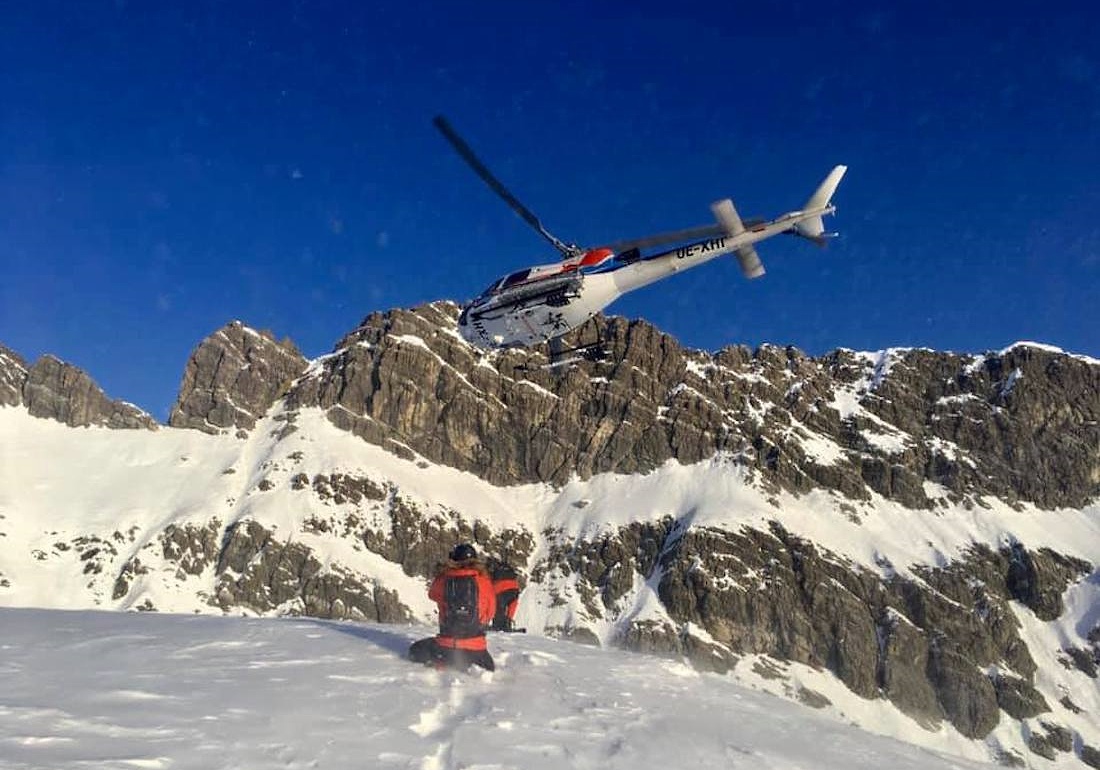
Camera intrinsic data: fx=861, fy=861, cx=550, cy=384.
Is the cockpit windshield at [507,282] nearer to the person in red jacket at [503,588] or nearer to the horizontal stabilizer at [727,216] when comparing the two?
the horizontal stabilizer at [727,216]

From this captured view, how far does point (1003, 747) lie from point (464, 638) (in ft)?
571

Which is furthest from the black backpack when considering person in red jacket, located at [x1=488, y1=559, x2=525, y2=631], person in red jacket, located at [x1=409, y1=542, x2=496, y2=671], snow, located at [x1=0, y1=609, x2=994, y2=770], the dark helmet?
snow, located at [x1=0, y1=609, x2=994, y2=770]

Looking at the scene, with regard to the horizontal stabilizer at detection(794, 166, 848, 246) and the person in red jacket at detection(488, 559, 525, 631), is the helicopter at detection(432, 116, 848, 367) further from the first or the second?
the person in red jacket at detection(488, 559, 525, 631)

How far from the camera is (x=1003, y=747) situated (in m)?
154

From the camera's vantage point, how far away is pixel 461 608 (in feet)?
43.8

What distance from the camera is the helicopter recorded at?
35656 millimetres

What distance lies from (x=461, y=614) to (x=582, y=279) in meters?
23.8

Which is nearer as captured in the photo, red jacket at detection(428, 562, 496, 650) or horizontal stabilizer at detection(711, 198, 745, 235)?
red jacket at detection(428, 562, 496, 650)

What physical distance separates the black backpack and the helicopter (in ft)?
70.2

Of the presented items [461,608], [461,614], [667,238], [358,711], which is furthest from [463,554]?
[667,238]

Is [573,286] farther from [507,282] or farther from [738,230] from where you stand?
[738,230]

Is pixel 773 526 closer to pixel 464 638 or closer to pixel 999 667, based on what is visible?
pixel 999 667

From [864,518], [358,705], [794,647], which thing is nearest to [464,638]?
[358,705]

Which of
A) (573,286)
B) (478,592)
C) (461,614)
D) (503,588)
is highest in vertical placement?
(573,286)
